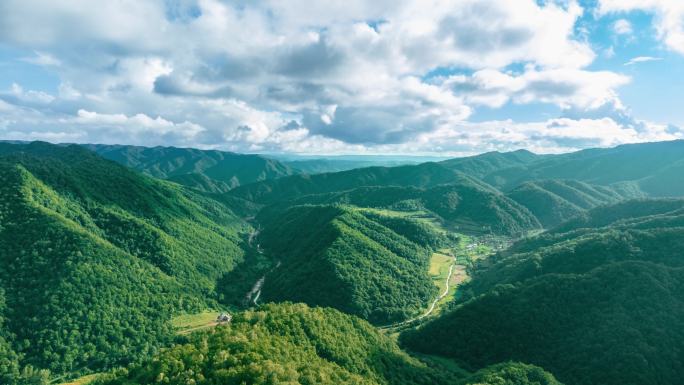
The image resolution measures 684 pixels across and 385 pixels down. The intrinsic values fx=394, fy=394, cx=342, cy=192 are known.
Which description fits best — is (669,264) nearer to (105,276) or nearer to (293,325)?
(293,325)

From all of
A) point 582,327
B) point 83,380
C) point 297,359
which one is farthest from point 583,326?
point 83,380

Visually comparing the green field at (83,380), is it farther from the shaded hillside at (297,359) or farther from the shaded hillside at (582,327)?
the shaded hillside at (582,327)

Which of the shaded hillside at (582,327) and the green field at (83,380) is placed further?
the green field at (83,380)

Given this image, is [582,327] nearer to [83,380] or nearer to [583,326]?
[583,326]

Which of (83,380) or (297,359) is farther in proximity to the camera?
(83,380)

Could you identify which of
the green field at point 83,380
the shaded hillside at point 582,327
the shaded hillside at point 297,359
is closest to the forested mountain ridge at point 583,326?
the shaded hillside at point 582,327

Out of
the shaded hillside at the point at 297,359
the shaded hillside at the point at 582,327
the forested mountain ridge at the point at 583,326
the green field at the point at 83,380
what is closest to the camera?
the shaded hillside at the point at 297,359
